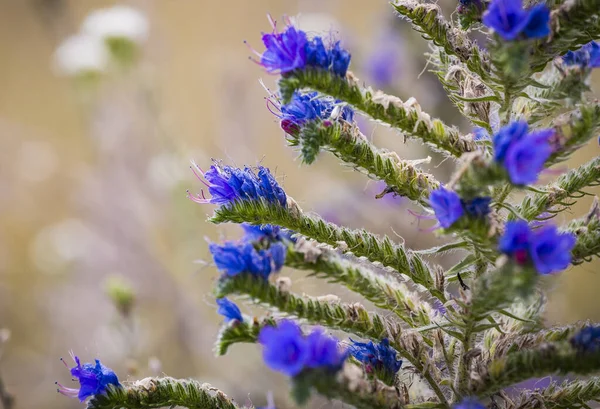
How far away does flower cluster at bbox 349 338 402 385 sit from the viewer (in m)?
1.11

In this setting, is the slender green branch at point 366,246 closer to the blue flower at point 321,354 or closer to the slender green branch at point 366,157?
the slender green branch at point 366,157

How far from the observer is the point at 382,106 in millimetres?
1120

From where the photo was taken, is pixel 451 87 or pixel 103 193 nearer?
pixel 451 87

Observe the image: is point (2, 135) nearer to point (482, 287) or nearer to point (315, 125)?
point (315, 125)

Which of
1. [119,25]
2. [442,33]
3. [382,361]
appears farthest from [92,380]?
[119,25]

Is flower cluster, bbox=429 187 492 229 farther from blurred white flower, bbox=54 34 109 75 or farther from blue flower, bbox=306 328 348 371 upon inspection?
blurred white flower, bbox=54 34 109 75

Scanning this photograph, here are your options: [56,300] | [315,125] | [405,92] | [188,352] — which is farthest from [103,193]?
[315,125]

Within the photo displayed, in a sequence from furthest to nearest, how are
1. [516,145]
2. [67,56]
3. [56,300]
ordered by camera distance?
[56,300]
[67,56]
[516,145]

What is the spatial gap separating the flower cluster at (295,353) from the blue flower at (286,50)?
17.1 inches

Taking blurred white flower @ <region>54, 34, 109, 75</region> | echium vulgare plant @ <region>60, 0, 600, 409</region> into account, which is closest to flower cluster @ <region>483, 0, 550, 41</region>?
echium vulgare plant @ <region>60, 0, 600, 409</region>

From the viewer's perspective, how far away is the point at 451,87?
1.23m

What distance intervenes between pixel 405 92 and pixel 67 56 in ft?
5.43

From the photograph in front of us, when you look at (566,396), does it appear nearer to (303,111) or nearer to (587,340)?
(587,340)

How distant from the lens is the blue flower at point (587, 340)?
0.94m
